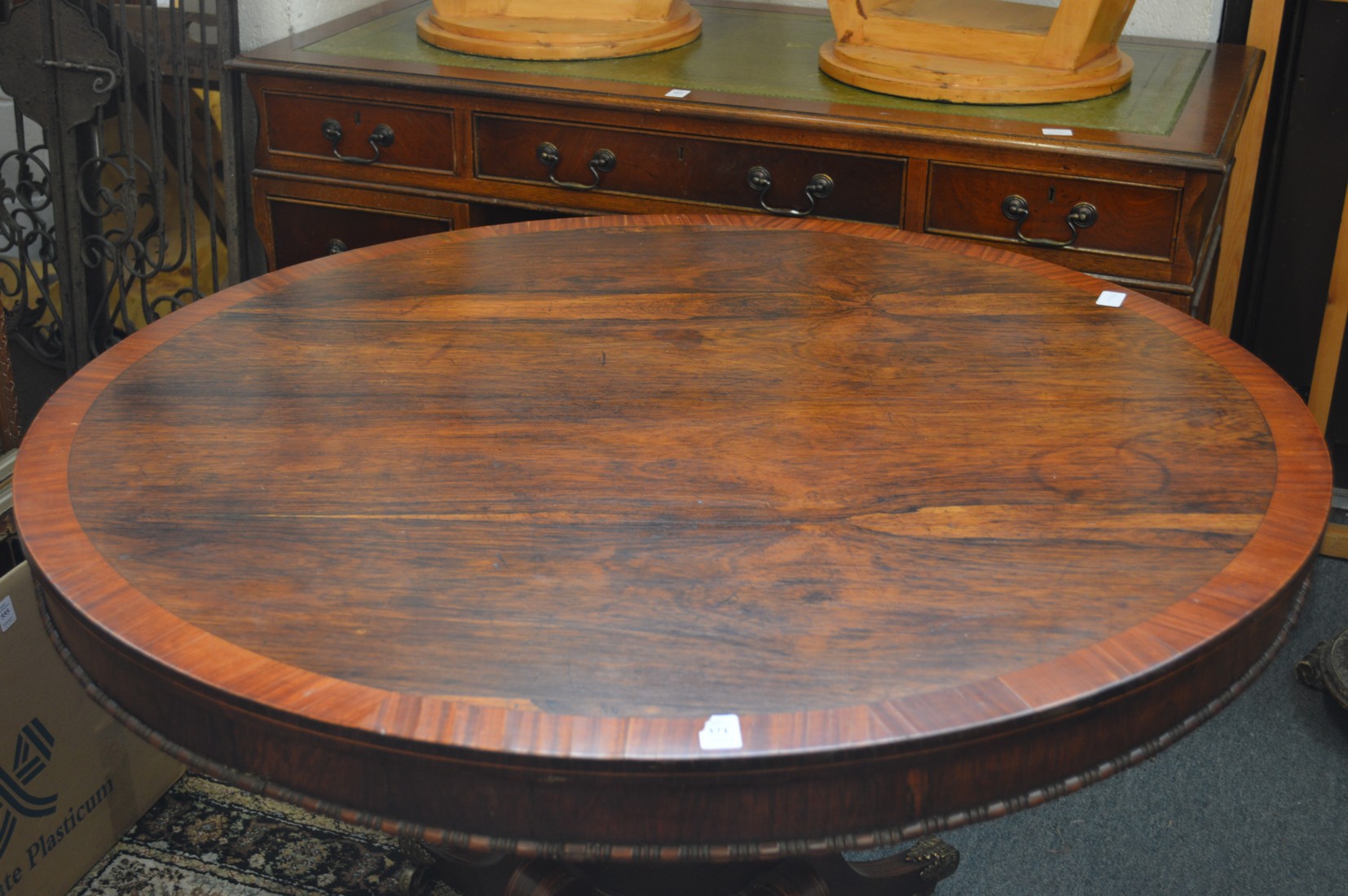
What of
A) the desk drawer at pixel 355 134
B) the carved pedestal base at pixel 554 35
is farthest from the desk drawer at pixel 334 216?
the carved pedestal base at pixel 554 35

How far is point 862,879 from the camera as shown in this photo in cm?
160

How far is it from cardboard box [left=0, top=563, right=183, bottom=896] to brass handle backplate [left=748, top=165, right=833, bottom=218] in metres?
1.20

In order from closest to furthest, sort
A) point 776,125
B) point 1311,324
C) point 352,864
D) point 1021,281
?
1. point 1021,281
2. point 352,864
3. point 776,125
4. point 1311,324

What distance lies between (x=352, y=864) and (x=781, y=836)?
117 cm

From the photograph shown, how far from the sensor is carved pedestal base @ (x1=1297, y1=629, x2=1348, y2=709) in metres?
2.06

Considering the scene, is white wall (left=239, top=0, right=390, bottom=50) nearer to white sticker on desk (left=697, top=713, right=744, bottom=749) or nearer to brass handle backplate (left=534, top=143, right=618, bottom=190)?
brass handle backplate (left=534, top=143, right=618, bottom=190)

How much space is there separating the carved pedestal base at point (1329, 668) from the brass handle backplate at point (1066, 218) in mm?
842

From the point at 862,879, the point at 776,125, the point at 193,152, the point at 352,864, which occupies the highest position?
the point at 776,125

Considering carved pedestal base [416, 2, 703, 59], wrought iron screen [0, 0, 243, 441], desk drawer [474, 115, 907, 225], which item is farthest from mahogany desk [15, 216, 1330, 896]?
wrought iron screen [0, 0, 243, 441]

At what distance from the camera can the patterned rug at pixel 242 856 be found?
179cm

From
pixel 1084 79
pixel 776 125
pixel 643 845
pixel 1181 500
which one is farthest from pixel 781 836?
pixel 1084 79

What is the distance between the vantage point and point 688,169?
2.09 m

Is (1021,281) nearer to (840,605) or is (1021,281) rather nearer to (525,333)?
(525,333)

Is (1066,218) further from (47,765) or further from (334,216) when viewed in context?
(47,765)
